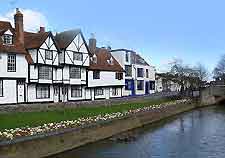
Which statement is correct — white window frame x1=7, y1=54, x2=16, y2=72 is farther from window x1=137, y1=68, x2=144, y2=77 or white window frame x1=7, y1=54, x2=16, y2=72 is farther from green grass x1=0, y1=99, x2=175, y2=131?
window x1=137, y1=68, x2=144, y2=77

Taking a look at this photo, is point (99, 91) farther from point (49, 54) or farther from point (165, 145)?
point (165, 145)

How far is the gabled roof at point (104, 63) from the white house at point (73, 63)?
3159mm

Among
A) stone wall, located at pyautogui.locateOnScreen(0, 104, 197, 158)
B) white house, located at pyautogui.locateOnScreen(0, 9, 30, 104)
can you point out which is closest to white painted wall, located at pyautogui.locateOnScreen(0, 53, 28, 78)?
white house, located at pyautogui.locateOnScreen(0, 9, 30, 104)

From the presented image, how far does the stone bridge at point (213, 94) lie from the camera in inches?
2707

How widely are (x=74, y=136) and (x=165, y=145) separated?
7.50 metres

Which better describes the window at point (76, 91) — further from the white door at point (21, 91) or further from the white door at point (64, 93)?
the white door at point (21, 91)

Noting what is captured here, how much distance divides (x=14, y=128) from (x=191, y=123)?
23966mm

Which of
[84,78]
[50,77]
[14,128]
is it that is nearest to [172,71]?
[84,78]

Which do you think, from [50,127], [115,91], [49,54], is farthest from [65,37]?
[50,127]

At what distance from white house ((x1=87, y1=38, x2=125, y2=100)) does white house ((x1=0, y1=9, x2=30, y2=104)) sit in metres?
12.8

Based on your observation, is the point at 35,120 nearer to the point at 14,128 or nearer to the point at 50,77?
the point at 14,128

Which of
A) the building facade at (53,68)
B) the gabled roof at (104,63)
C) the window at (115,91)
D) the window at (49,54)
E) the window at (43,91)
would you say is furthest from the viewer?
the window at (115,91)

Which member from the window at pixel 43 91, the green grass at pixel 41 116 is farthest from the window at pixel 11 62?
the green grass at pixel 41 116

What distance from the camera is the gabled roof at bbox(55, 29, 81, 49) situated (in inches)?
1832
